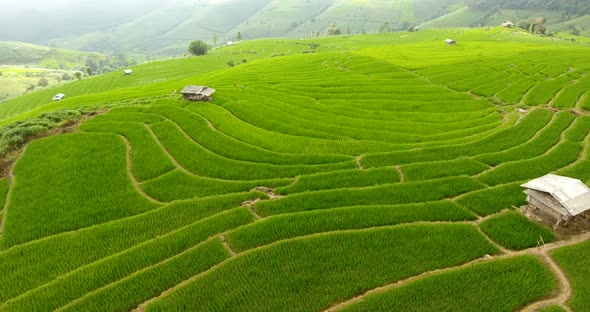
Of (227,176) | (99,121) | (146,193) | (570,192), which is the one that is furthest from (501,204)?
(99,121)

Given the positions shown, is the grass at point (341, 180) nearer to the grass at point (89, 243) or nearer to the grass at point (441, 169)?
the grass at point (441, 169)

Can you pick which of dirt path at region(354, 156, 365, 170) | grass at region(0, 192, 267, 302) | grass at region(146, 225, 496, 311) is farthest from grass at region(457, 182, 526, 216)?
grass at region(0, 192, 267, 302)

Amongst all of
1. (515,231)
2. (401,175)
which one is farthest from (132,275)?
(515,231)

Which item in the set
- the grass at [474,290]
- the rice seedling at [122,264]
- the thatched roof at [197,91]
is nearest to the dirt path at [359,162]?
the rice seedling at [122,264]

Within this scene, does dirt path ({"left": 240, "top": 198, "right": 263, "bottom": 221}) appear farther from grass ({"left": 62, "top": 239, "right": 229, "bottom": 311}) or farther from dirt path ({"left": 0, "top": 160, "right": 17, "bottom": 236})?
dirt path ({"left": 0, "top": 160, "right": 17, "bottom": 236})

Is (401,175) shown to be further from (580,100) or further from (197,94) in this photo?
(580,100)
